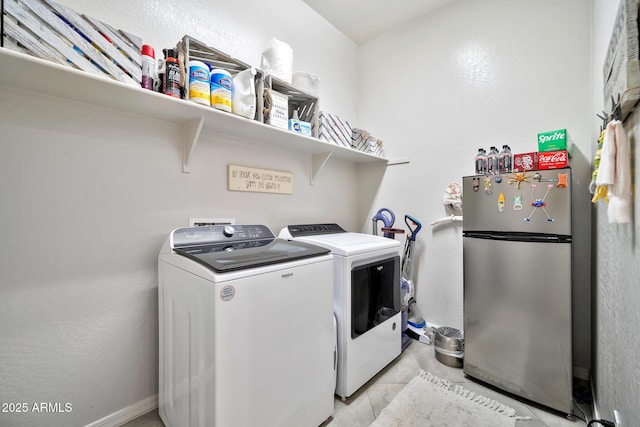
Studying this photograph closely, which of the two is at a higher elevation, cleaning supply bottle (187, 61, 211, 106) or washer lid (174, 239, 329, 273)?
cleaning supply bottle (187, 61, 211, 106)

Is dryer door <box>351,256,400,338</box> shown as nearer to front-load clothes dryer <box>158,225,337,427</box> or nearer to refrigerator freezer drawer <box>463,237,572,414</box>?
front-load clothes dryer <box>158,225,337,427</box>

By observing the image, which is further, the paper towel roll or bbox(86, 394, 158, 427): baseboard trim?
the paper towel roll

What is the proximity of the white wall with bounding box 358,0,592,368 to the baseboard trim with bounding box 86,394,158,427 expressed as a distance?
2.27 meters

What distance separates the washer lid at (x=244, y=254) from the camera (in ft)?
3.41

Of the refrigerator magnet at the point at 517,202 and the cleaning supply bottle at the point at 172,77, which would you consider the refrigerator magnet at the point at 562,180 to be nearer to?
the refrigerator magnet at the point at 517,202

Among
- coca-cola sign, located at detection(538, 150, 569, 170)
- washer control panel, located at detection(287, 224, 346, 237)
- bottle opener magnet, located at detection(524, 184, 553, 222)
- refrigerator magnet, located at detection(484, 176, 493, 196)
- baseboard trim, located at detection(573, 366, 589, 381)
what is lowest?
baseboard trim, located at detection(573, 366, 589, 381)

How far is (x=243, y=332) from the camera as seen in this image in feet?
3.32

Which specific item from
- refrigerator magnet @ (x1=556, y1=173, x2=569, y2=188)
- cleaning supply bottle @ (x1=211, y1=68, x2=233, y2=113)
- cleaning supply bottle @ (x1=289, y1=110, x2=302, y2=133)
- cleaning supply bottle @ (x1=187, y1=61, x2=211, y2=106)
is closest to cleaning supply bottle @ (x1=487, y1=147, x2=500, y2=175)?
refrigerator magnet @ (x1=556, y1=173, x2=569, y2=188)

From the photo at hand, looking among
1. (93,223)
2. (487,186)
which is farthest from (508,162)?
(93,223)

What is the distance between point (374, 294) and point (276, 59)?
1.85 meters

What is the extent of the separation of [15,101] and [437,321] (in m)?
3.20

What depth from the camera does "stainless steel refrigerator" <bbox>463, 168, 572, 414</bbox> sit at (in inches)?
58.1

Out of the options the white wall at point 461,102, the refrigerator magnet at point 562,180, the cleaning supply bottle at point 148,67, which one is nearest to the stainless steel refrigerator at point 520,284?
the refrigerator magnet at point 562,180

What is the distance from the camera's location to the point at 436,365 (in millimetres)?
1968
